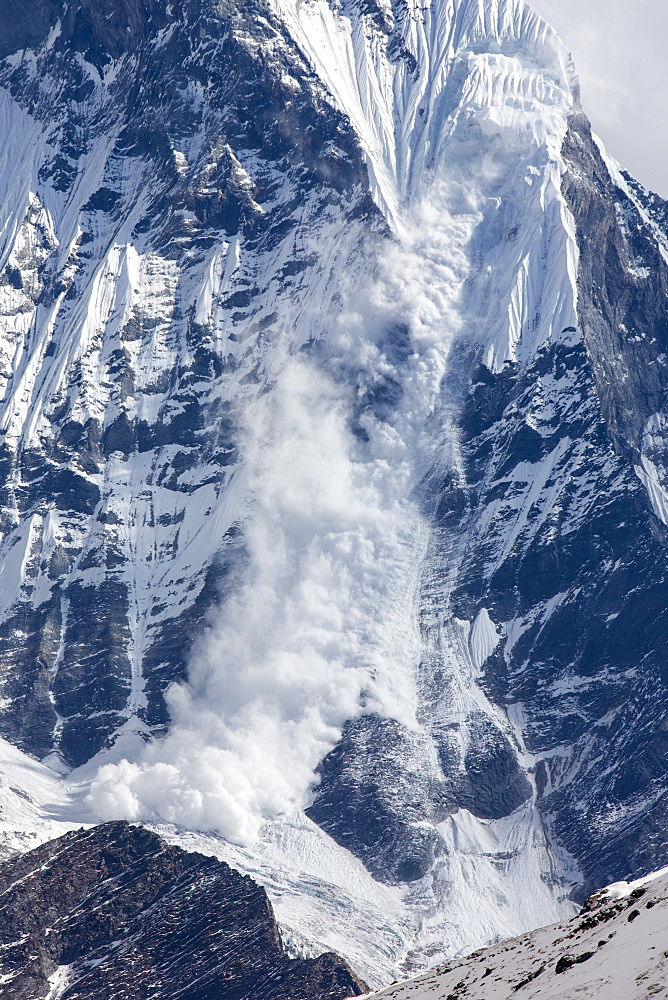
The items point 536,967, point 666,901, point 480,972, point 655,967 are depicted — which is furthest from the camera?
point 480,972

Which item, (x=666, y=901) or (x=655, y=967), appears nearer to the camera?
(x=655, y=967)

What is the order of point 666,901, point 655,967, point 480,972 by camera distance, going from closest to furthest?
1. point 655,967
2. point 666,901
3. point 480,972

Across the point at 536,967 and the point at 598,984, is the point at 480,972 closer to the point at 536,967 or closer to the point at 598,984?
the point at 536,967

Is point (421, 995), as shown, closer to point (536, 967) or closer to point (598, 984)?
point (536, 967)

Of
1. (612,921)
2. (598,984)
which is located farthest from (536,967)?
(598,984)

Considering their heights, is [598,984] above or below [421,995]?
below

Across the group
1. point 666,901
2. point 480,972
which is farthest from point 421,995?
point 666,901
